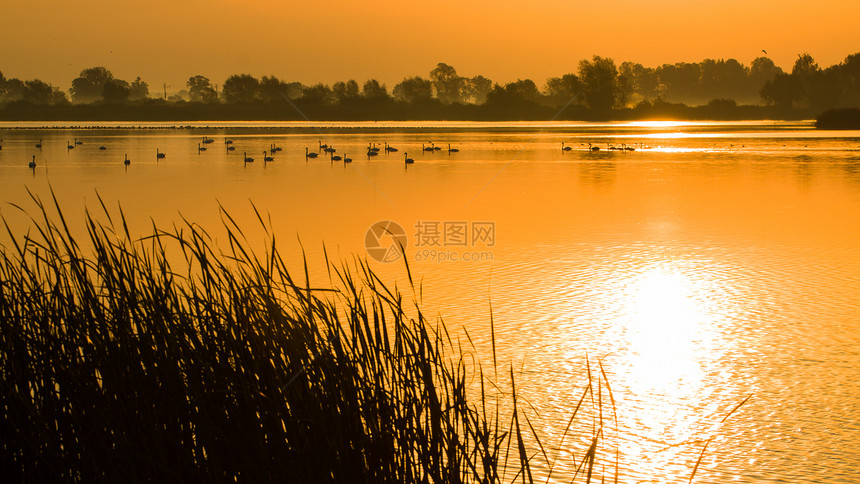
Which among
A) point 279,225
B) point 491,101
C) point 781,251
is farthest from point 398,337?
point 491,101

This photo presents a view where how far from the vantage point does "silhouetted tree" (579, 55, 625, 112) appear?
4323 inches

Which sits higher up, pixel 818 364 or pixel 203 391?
pixel 203 391

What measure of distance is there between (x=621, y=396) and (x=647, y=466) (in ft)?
4.13

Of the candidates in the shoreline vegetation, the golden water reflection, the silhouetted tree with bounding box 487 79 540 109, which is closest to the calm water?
the golden water reflection

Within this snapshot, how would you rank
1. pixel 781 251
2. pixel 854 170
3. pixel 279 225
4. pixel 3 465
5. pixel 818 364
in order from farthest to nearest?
pixel 854 170, pixel 279 225, pixel 781 251, pixel 818 364, pixel 3 465

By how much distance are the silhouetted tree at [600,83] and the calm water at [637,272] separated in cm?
8233

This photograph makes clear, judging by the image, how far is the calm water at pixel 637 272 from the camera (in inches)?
249

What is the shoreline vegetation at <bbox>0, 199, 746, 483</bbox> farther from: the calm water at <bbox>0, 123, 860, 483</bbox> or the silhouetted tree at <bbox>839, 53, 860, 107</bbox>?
the silhouetted tree at <bbox>839, 53, 860, 107</bbox>

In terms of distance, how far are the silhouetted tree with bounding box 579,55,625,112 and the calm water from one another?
8233 cm

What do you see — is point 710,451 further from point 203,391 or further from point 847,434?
point 203,391

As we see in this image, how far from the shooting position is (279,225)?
1630cm

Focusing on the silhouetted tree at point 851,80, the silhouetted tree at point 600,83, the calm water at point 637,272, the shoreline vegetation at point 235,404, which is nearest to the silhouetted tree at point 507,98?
the silhouetted tree at point 600,83

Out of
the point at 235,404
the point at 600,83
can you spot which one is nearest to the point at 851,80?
the point at 600,83

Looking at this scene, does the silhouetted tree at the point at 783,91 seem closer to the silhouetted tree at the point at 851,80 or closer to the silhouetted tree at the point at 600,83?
the silhouetted tree at the point at 851,80
